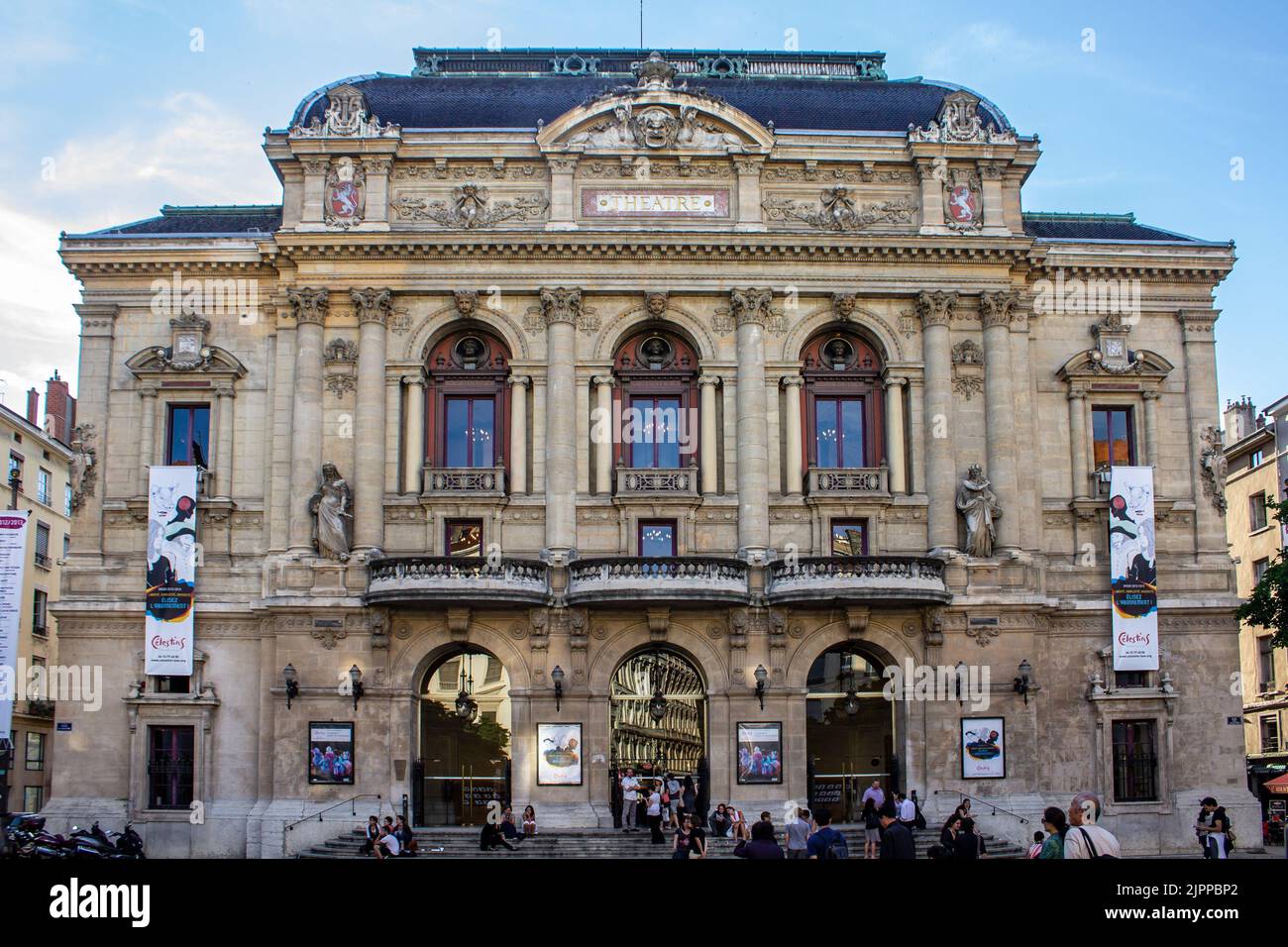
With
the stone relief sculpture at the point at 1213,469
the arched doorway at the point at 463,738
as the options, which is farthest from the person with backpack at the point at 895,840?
the stone relief sculpture at the point at 1213,469

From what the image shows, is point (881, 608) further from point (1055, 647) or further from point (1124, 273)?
point (1124, 273)

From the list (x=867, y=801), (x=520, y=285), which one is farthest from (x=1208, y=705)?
Answer: (x=520, y=285)

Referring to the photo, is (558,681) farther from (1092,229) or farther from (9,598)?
(1092,229)

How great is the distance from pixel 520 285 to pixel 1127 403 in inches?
800

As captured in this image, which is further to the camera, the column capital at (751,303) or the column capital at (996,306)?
the column capital at (996,306)

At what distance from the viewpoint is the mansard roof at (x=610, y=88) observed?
160 ft

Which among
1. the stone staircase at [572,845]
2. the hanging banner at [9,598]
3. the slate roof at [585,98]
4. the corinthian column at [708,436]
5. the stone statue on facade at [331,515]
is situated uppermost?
the slate roof at [585,98]

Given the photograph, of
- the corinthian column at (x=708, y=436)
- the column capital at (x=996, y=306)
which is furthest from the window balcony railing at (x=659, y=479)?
the column capital at (x=996, y=306)

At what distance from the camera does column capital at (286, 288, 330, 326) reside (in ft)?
150

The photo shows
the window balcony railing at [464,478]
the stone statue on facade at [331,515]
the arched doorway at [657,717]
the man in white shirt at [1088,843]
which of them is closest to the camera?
the man in white shirt at [1088,843]

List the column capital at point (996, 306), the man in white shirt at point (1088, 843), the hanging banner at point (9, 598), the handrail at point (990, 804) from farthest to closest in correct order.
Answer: the column capital at point (996, 306)
the handrail at point (990, 804)
the hanging banner at point (9, 598)
the man in white shirt at point (1088, 843)

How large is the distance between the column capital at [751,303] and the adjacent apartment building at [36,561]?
3389 cm

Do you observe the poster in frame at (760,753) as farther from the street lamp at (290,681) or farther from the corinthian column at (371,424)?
the street lamp at (290,681)

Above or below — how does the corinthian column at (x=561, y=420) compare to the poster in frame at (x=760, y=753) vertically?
above
